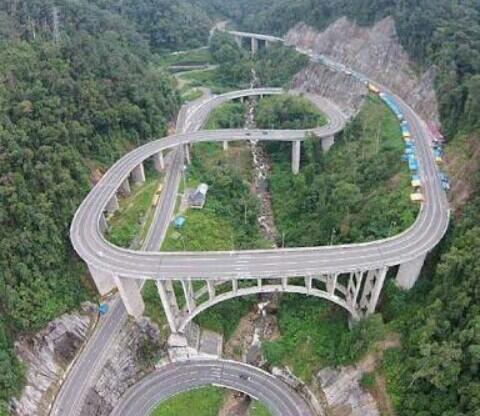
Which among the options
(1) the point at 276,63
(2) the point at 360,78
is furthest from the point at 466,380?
(1) the point at 276,63

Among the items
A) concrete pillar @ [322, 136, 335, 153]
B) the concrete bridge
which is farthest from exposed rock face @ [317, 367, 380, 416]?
the concrete bridge

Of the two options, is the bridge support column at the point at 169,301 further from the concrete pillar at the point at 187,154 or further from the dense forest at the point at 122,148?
the concrete pillar at the point at 187,154

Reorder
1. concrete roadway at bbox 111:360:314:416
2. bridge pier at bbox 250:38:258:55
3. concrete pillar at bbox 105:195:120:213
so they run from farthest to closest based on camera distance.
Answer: bridge pier at bbox 250:38:258:55
concrete pillar at bbox 105:195:120:213
concrete roadway at bbox 111:360:314:416

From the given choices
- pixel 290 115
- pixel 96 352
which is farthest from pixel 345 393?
A: pixel 290 115

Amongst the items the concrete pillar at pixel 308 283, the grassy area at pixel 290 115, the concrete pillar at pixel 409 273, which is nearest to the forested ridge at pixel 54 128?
the grassy area at pixel 290 115

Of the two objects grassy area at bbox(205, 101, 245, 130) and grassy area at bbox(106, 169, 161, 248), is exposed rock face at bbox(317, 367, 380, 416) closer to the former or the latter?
grassy area at bbox(106, 169, 161, 248)

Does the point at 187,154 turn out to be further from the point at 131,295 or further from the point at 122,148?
the point at 131,295

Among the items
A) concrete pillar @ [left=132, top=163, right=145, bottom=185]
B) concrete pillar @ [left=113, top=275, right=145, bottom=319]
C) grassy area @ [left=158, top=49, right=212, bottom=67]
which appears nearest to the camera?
concrete pillar @ [left=113, top=275, right=145, bottom=319]

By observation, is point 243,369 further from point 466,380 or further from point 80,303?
point 466,380
